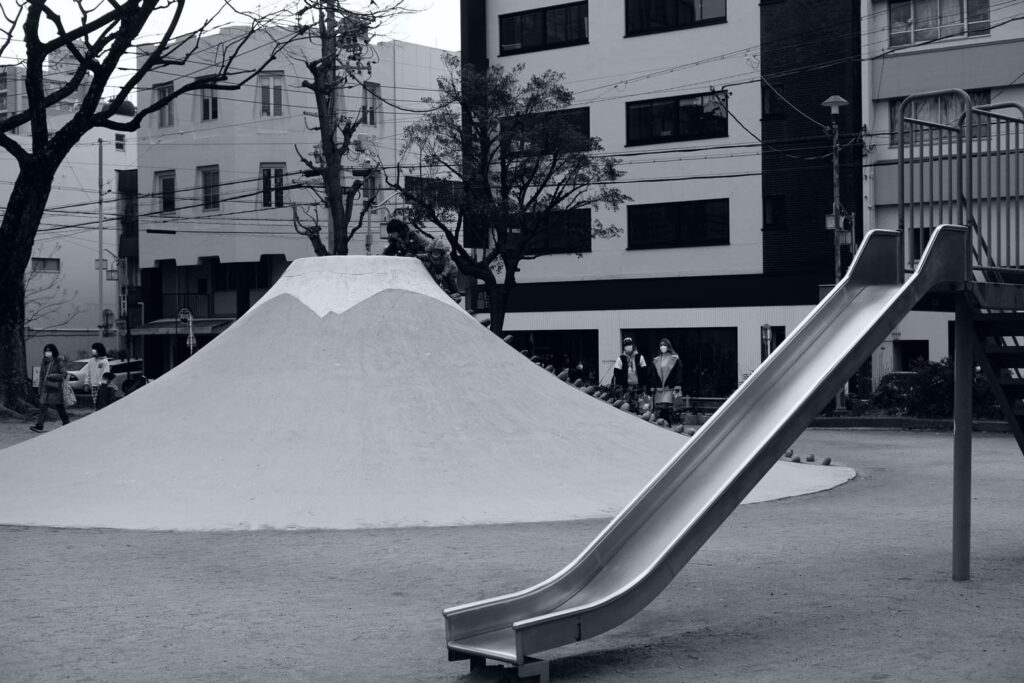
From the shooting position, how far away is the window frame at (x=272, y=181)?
54.6m

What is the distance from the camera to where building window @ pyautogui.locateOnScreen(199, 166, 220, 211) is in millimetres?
54906

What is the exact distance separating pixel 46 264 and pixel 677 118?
35375 mm

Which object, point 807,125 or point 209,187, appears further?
point 209,187

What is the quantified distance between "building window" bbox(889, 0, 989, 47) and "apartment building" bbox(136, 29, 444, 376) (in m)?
23.0

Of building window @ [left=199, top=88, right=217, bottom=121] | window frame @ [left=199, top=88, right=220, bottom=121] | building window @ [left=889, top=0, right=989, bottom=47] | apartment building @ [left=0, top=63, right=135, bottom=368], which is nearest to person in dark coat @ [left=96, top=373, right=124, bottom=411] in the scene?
building window @ [left=889, top=0, right=989, bottom=47]

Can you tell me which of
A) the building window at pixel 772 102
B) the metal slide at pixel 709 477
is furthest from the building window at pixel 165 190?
the metal slide at pixel 709 477

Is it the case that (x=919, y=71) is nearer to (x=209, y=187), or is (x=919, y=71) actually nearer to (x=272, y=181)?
(x=272, y=181)

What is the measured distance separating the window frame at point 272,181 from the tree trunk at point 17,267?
26.2 m

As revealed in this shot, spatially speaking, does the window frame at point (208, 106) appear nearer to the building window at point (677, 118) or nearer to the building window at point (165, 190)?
the building window at point (165, 190)

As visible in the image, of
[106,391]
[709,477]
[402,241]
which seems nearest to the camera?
[709,477]

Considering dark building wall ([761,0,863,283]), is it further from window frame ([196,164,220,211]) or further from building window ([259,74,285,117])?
window frame ([196,164,220,211])

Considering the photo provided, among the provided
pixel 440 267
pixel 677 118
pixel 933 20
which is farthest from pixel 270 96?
pixel 440 267

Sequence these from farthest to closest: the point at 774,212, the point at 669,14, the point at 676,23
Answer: the point at 669,14 → the point at 676,23 → the point at 774,212

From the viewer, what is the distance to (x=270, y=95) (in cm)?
5519
